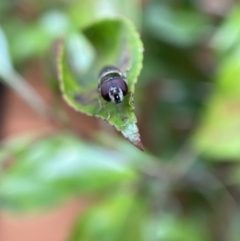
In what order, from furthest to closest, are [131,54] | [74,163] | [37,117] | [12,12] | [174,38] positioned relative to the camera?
1. [37,117]
2. [12,12]
3. [174,38]
4. [74,163]
5. [131,54]

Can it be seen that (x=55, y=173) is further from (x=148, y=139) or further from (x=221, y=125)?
(x=148, y=139)

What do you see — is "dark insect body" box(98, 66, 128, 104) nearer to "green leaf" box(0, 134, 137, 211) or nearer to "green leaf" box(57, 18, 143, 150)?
"green leaf" box(57, 18, 143, 150)

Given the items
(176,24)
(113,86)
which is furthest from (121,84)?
(176,24)

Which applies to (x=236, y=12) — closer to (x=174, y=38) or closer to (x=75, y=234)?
(x=174, y=38)

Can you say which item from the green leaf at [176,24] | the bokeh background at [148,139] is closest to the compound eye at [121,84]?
the bokeh background at [148,139]

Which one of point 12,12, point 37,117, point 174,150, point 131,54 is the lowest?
point 37,117

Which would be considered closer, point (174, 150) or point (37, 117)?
point (174, 150)

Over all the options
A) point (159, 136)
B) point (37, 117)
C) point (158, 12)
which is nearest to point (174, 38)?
point (158, 12)
